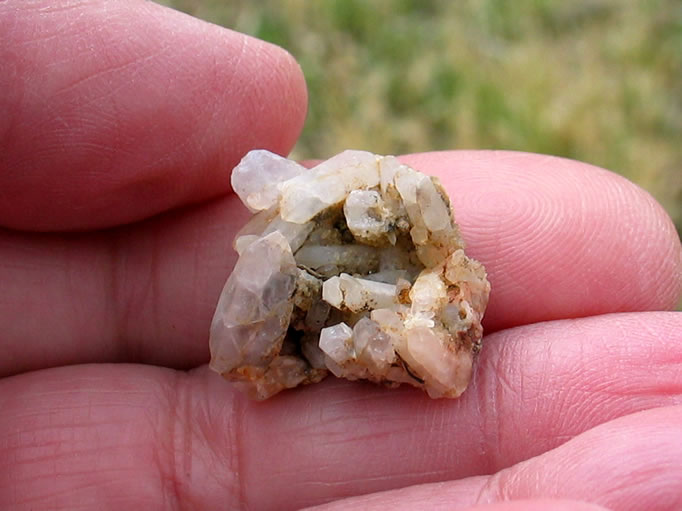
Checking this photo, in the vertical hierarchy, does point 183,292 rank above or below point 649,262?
below

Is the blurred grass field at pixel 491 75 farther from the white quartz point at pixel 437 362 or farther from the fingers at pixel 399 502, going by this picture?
the fingers at pixel 399 502

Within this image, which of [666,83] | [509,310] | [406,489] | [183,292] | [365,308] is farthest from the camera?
[666,83]

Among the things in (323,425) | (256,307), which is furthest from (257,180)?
(323,425)

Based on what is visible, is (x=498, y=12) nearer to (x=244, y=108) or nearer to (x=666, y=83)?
(x=666, y=83)

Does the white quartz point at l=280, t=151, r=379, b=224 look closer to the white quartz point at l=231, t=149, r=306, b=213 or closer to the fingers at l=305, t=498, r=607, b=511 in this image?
the white quartz point at l=231, t=149, r=306, b=213

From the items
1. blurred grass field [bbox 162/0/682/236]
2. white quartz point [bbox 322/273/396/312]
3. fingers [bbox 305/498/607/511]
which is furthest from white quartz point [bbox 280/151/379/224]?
blurred grass field [bbox 162/0/682/236]

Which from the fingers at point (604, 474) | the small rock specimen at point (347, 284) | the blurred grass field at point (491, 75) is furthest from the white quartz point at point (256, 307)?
the blurred grass field at point (491, 75)

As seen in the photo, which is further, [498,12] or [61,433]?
[498,12]

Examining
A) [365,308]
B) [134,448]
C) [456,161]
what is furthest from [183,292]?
[456,161]
